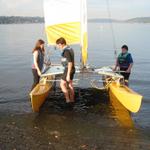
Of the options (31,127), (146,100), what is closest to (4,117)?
(31,127)

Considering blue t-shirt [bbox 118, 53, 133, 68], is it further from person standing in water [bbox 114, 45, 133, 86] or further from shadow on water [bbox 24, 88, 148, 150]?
shadow on water [bbox 24, 88, 148, 150]

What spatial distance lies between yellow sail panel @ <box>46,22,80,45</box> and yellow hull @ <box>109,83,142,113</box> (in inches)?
95.7

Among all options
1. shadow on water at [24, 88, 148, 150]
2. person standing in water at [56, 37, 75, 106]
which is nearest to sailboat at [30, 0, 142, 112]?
shadow on water at [24, 88, 148, 150]

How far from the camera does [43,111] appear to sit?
1117 cm

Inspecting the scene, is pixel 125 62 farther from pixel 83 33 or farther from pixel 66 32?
pixel 66 32

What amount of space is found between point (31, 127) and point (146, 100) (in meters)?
5.24

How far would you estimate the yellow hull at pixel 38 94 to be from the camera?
1064cm

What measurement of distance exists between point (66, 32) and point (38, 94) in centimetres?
341

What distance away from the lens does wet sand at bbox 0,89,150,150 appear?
8258mm

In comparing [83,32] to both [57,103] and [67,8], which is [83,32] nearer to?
[67,8]

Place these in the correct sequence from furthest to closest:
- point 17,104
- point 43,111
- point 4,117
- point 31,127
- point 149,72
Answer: point 149,72, point 17,104, point 43,111, point 4,117, point 31,127

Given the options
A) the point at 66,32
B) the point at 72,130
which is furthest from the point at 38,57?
the point at 72,130

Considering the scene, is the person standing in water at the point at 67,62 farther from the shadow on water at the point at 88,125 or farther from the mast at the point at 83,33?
the mast at the point at 83,33

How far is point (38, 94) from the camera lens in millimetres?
10828
